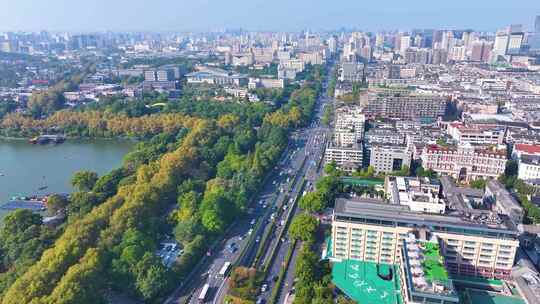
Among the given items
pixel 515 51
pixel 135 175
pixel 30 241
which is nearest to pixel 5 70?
pixel 135 175

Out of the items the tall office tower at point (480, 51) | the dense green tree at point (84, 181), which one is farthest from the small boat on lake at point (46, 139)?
the tall office tower at point (480, 51)

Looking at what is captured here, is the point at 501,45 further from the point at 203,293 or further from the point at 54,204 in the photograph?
the point at 54,204

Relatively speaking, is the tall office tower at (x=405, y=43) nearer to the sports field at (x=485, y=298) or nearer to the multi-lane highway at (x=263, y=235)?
the multi-lane highway at (x=263, y=235)

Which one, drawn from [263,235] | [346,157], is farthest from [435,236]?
[346,157]

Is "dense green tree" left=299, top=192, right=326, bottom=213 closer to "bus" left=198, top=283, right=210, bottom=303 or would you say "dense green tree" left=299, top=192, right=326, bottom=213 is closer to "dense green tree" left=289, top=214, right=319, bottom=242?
"dense green tree" left=289, top=214, right=319, bottom=242

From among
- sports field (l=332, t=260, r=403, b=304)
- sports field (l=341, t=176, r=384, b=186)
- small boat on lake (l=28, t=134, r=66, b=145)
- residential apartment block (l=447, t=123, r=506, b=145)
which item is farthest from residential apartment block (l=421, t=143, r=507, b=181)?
small boat on lake (l=28, t=134, r=66, b=145)

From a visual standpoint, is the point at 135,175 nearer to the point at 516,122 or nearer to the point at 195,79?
the point at 516,122
